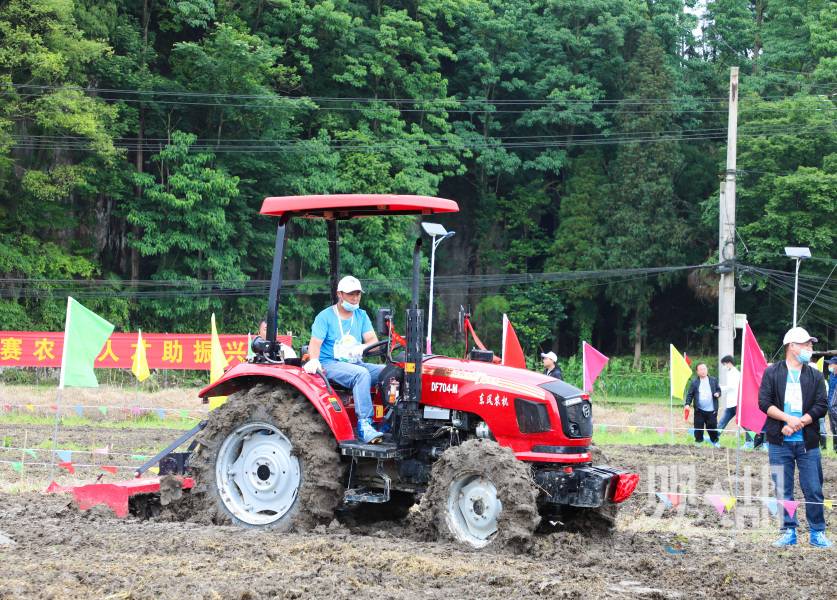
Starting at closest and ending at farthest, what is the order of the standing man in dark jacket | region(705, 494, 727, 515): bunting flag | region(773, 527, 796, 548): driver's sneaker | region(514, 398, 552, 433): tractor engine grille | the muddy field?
the muddy field, region(514, 398, 552, 433): tractor engine grille, region(773, 527, 796, 548): driver's sneaker, region(705, 494, 727, 515): bunting flag, the standing man in dark jacket

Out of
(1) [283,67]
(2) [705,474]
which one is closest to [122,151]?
(1) [283,67]

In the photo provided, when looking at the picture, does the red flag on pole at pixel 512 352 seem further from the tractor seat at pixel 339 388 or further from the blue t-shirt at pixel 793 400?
the tractor seat at pixel 339 388

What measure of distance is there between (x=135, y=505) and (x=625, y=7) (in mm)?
44428

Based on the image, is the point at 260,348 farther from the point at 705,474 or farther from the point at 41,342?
the point at 41,342

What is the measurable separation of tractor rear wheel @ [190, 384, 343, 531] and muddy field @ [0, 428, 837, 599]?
240 millimetres

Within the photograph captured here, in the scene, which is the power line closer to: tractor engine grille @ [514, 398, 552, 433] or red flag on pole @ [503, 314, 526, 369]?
red flag on pole @ [503, 314, 526, 369]

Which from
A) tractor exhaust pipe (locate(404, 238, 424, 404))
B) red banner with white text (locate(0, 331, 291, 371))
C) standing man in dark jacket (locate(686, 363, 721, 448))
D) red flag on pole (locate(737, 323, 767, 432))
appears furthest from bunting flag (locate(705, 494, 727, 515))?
red banner with white text (locate(0, 331, 291, 371))

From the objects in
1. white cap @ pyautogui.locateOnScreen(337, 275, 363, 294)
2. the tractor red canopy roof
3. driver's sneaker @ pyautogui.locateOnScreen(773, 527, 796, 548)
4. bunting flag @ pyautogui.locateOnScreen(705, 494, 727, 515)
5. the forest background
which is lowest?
driver's sneaker @ pyautogui.locateOnScreen(773, 527, 796, 548)

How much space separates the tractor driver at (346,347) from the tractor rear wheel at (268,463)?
0.33m

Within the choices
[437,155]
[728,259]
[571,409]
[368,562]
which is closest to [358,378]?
[571,409]

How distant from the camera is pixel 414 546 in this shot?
26.3 feet

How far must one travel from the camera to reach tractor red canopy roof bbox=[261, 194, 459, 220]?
28.1 ft

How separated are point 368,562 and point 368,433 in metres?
1.49

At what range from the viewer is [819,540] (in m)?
9.17
